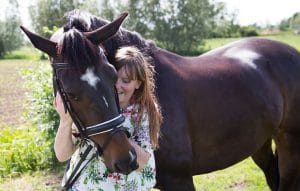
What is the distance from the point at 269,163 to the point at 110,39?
2604 mm

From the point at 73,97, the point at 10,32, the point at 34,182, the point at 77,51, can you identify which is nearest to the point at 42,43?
the point at 77,51

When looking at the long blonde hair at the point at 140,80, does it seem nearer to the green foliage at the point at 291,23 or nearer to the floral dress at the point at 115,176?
the floral dress at the point at 115,176

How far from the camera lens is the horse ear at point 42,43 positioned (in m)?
1.93

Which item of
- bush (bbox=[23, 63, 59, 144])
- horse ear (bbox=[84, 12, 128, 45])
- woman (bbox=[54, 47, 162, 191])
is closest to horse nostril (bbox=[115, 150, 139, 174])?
woman (bbox=[54, 47, 162, 191])

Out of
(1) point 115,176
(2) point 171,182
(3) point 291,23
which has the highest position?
(1) point 115,176

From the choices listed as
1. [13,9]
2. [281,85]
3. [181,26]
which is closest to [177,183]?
[281,85]

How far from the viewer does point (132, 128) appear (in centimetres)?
218

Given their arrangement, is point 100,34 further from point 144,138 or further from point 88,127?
point 144,138

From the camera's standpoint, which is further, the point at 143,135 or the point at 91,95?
the point at 143,135

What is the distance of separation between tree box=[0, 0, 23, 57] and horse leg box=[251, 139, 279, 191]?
45298 millimetres

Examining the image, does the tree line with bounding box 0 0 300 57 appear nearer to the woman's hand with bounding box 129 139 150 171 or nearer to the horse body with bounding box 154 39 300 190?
the horse body with bounding box 154 39 300 190

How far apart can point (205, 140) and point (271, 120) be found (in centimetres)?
75

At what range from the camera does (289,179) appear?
158 inches

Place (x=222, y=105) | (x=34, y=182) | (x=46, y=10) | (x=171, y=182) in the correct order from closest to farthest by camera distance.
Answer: (x=171, y=182)
(x=222, y=105)
(x=34, y=182)
(x=46, y=10)
